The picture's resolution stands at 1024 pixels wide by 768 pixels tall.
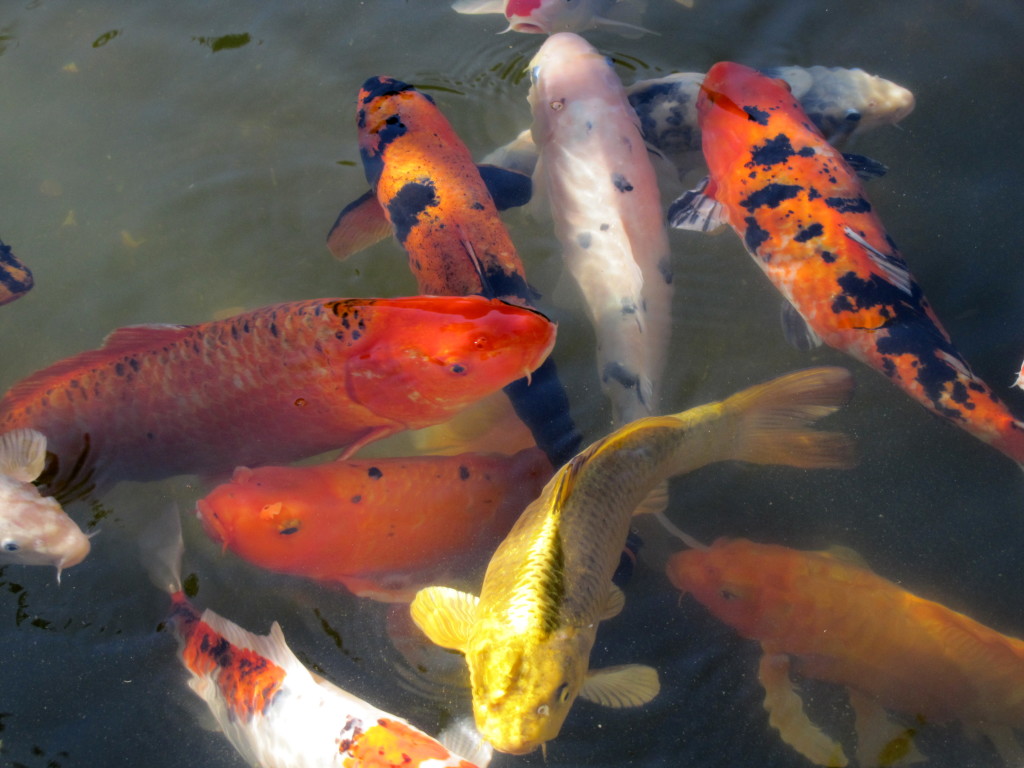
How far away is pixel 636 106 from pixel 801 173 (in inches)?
47.7

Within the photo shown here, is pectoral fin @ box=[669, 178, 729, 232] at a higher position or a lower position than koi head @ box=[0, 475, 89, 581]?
higher

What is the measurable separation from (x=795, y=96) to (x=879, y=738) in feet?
11.4

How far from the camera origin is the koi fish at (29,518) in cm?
328

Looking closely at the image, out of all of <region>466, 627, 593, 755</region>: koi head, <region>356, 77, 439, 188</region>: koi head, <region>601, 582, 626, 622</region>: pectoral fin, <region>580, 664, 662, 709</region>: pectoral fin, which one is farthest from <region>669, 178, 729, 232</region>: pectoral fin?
<region>466, 627, 593, 755</region>: koi head

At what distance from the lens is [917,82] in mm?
4863

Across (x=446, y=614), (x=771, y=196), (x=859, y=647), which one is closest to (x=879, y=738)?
(x=859, y=647)

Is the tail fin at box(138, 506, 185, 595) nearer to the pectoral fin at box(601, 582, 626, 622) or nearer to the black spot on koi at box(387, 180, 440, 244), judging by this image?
the black spot on koi at box(387, 180, 440, 244)

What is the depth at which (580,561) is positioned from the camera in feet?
8.93

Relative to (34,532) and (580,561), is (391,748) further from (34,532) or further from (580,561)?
(34,532)

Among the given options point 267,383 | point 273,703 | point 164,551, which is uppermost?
point 267,383

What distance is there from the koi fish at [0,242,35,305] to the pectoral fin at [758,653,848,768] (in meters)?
4.29

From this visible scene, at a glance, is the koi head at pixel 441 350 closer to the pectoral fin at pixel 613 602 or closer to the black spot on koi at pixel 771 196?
the pectoral fin at pixel 613 602

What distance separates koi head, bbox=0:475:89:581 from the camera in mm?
3271

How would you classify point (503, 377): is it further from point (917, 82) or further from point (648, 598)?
point (917, 82)
